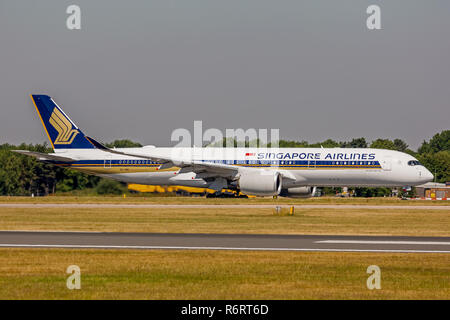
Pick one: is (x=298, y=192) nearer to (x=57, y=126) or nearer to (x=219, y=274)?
(x=57, y=126)

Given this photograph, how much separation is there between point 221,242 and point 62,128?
137 feet

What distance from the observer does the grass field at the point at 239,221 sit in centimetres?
3141

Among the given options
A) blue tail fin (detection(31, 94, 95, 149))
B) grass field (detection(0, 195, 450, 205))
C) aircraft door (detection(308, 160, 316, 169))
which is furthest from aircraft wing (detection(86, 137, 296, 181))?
blue tail fin (detection(31, 94, 95, 149))

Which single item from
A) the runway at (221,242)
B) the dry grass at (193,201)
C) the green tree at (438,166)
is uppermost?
the green tree at (438,166)

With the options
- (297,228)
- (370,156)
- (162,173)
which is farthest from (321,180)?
(297,228)

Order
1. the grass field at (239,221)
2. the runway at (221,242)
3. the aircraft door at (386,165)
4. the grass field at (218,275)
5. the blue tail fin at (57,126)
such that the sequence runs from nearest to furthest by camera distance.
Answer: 1. the grass field at (218,275)
2. the runway at (221,242)
3. the grass field at (239,221)
4. the aircraft door at (386,165)
5. the blue tail fin at (57,126)

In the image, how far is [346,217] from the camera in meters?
41.2

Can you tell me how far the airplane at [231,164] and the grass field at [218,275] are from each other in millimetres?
29184

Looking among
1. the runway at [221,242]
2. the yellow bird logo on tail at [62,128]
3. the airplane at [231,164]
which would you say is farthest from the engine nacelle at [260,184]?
the yellow bird logo on tail at [62,128]

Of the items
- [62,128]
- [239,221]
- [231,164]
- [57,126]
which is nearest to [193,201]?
[231,164]

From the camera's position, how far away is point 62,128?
209ft
